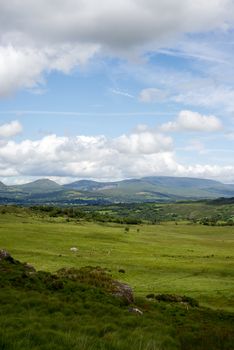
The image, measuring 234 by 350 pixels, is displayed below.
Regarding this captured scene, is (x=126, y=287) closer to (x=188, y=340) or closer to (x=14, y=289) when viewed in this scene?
(x=14, y=289)

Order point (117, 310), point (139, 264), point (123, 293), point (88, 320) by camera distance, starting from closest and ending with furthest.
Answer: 1. point (88, 320)
2. point (117, 310)
3. point (123, 293)
4. point (139, 264)

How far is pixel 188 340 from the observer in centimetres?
2209

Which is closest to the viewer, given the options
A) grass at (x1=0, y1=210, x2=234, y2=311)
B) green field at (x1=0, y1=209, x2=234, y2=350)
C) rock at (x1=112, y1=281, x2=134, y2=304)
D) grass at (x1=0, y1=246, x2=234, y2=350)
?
grass at (x1=0, y1=246, x2=234, y2=350)

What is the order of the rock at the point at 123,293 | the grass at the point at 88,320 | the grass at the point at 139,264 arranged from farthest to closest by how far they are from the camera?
the grass at the point at 139,264 < the rock at the point at 123,293 < the grass at the point at 88,320

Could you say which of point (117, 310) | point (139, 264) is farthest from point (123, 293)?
point (139, 264)

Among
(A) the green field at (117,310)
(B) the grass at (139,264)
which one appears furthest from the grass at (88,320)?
(B) the grass at (139,264)

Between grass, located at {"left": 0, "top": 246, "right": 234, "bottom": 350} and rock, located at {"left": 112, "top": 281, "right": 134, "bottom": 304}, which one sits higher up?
grass, located at {"left": 0, "top": 246, "right": 234, "bottom": 350}

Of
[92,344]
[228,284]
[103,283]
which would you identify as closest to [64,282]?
[103,283]

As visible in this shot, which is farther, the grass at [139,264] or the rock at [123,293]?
the grass at [139,264]

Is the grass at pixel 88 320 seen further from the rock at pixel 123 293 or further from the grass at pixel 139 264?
the grass at pixel 139 264

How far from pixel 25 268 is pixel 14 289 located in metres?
10.9

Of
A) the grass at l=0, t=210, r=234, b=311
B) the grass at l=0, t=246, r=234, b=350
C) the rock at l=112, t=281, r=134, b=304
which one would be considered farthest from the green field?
the rock at l=112, t=281, r=134, b=304

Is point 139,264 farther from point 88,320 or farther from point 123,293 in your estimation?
point 88,320

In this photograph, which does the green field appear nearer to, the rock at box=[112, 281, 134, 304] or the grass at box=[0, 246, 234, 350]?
the grass at box=[0, 246, 234, 350]
